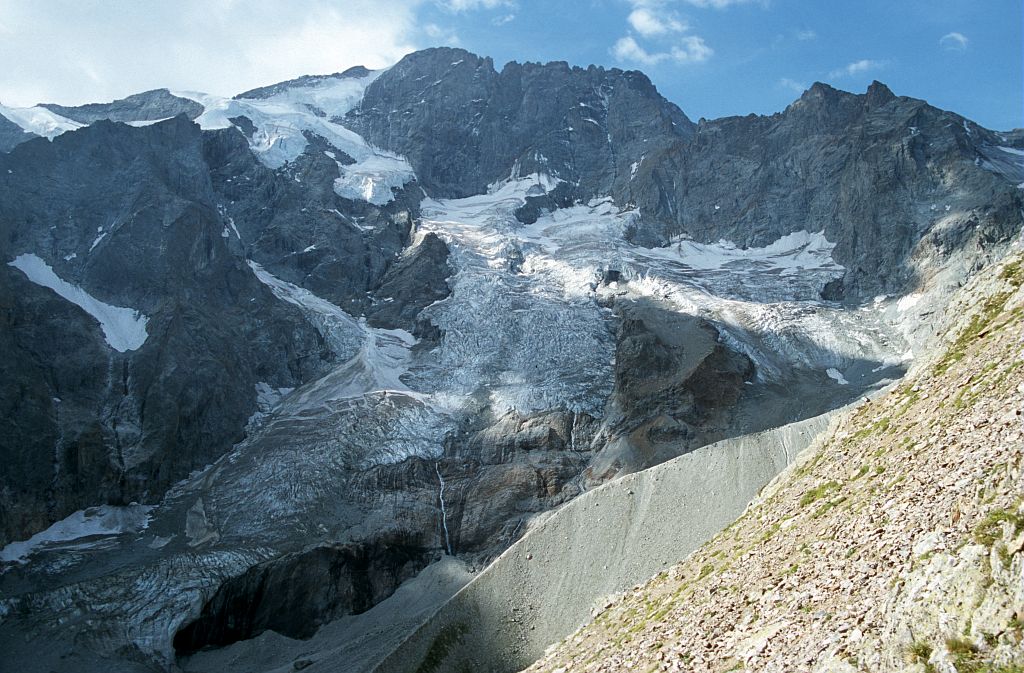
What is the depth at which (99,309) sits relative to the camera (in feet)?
330

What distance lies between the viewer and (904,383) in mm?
28125

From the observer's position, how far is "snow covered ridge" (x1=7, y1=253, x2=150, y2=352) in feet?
316

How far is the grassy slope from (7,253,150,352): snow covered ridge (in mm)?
80084

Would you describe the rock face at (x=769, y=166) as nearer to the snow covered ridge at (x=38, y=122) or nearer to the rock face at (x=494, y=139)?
the rock face at (x=494, y=139)

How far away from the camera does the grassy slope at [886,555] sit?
14.1 meters

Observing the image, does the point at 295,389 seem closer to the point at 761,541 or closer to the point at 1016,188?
the point at 761,541

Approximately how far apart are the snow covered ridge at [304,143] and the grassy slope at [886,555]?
5111 inches

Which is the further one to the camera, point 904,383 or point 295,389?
point 295,389

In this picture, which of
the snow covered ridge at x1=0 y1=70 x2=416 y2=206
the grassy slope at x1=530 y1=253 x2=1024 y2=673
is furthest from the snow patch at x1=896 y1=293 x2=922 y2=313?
the snow covered ridge at x1=0 y1=70 x2=416 y2=206

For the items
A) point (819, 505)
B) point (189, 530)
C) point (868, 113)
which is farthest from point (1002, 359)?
point (868, 113)

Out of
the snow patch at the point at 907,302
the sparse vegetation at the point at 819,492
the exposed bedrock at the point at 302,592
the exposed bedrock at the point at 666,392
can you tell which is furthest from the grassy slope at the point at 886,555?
A: the snow patch at the point at 907,302

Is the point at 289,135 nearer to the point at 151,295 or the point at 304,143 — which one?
the point at 304,143

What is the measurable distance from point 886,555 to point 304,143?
155165 mm

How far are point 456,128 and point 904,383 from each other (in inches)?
6770
